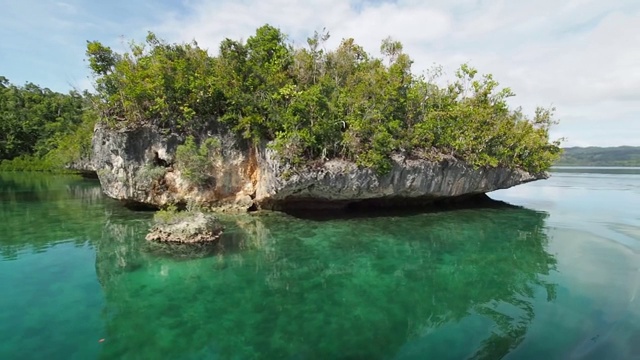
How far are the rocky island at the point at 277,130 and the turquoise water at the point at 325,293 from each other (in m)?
→ 2.49

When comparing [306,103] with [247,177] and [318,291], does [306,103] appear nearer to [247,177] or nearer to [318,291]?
[247,177]

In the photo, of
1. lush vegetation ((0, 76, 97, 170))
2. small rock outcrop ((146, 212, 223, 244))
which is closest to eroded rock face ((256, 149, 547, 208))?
small rock outcrop ((146, 212, 223, 244))

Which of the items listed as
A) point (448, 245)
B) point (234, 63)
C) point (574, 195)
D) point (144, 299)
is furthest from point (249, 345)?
point (574, 195)

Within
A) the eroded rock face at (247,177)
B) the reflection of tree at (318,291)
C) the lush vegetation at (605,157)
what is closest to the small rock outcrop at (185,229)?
the reflection of tree at (318,291)

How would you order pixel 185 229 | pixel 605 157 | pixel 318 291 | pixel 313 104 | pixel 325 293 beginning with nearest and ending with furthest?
pixel 325 293
pixel 318 291
pixel 185 229
pixel 313 104
pixel 605 157

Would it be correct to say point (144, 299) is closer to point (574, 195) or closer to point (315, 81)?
point (315, 81)

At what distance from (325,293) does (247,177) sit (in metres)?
11.5

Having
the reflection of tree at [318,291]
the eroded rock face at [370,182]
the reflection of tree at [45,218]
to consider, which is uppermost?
the eroded rock face at [370,182]

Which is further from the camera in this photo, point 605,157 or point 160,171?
point 605,157

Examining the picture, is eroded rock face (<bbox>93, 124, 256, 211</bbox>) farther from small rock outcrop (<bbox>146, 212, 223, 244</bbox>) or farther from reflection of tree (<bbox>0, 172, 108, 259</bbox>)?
small rock outcrop (<bbox>146, 212, 223, 244</bbox>)

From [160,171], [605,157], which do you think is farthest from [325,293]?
[605,157]

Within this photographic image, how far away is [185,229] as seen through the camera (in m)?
13.3

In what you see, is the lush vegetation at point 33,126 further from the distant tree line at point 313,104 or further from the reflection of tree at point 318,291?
the reflection of tree at point 318,291

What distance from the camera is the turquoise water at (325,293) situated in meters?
6.70
